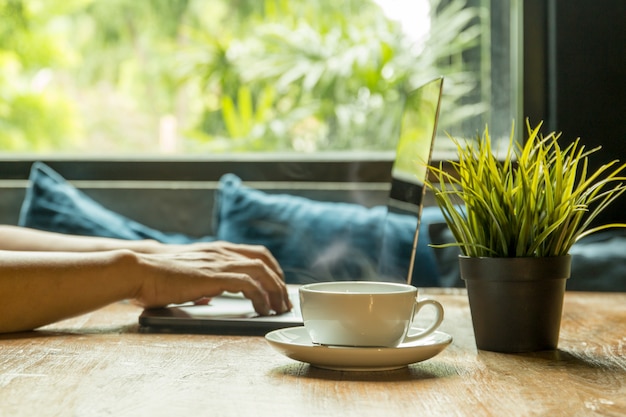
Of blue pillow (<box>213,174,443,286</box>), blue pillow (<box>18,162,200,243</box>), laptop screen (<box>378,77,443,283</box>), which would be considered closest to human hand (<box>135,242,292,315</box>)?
laptop screen (<box>378,77,443,283</box>)

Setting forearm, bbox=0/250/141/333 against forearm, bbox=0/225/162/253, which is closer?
forearm, bbox=0/250/141/333

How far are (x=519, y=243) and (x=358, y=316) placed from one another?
22 centimetres

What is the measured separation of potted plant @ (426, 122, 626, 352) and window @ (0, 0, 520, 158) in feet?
7.78

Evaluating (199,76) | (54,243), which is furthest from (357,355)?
(199,76)

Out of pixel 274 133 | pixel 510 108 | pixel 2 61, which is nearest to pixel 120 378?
pixel 510 108

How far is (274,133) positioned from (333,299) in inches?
106

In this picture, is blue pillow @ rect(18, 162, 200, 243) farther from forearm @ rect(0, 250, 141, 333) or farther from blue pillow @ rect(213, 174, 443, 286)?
forearm @ rect(0, 250, 141, 333)

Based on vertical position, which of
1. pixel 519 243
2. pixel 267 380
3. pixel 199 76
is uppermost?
pixel 199 76

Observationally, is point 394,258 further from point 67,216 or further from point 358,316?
point 67,216

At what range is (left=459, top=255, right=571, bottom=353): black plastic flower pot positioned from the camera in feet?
2.86

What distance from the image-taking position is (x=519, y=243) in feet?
2.89

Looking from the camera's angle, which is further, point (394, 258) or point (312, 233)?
point (312, 233)

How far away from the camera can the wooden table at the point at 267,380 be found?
0.63m

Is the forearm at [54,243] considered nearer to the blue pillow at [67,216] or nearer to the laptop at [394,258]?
the laptop at [394,258]
